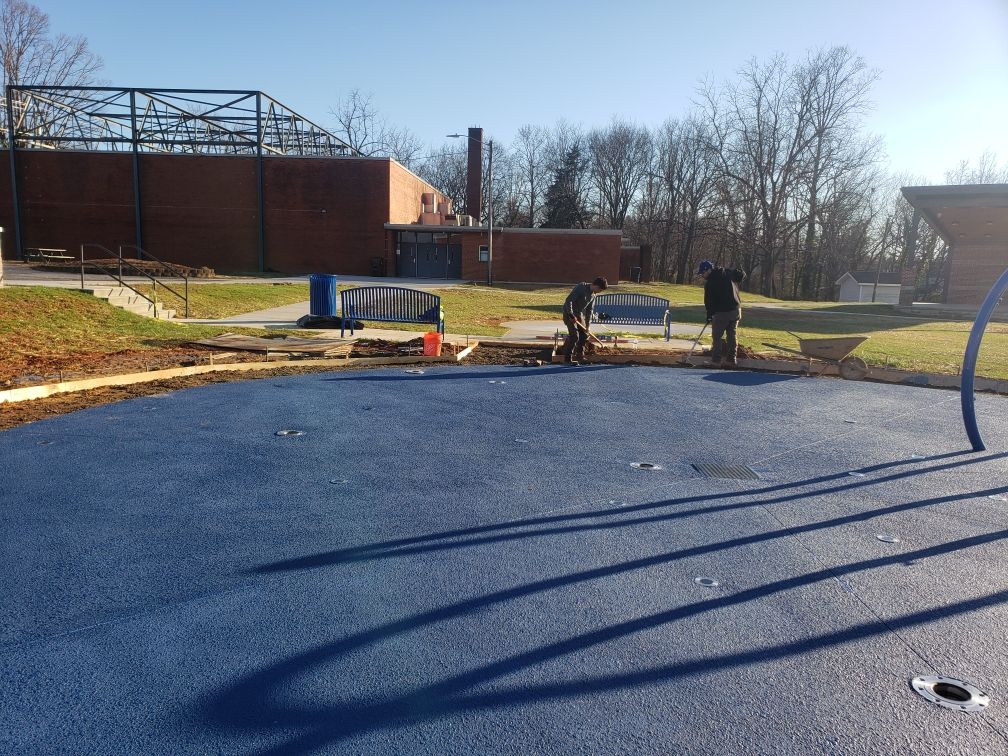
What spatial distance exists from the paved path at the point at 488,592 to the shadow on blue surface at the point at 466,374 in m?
3.24

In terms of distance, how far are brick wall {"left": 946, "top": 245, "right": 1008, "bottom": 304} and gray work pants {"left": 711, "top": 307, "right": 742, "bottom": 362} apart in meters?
30.6

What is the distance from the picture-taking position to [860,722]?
2.74 metres

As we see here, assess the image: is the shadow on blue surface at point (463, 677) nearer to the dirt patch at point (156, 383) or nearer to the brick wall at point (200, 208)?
the dirt patch at point (156, 383)

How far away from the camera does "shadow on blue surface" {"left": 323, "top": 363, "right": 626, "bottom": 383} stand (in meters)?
10.7

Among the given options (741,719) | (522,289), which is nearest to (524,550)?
(741,719)

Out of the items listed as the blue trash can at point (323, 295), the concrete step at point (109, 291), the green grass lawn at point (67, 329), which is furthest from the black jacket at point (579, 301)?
the concrete step at point (109, 291)

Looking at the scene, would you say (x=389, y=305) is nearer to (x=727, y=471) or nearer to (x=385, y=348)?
(x=385, y=348)

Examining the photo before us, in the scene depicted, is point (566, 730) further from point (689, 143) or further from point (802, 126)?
point (689, 143)

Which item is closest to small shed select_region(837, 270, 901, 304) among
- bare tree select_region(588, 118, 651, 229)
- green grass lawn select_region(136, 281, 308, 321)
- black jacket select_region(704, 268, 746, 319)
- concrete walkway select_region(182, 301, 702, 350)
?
bare tree select_region(588, 118, 651, 229)

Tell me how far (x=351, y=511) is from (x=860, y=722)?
3453 millimetres

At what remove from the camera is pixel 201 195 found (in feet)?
132

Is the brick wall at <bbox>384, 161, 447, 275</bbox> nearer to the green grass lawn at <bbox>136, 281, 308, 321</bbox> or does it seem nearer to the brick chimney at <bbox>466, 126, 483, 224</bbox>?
the brick chimney at <bbox>466, 126, 483, 224</bbox>

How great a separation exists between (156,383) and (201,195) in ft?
116

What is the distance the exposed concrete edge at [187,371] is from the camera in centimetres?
827
